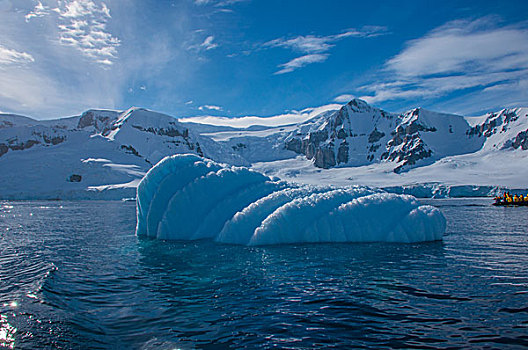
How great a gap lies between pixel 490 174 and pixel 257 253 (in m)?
112

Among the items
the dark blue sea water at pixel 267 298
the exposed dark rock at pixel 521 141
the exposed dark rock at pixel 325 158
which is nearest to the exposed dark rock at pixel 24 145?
the dark blue sea water at pixel 267 298

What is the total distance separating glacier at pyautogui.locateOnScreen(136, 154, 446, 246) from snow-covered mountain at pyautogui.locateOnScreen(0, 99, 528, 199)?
68112 mm

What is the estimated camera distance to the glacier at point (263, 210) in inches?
602

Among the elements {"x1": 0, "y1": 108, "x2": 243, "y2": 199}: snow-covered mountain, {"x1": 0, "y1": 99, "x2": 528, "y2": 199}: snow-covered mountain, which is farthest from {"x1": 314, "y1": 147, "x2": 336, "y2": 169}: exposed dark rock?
{"x1": 0, "y1": 108, "x2": 243, "y2": 199}: snow-covered mountain

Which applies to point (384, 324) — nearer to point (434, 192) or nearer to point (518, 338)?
point (518, 338)

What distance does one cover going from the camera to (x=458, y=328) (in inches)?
245

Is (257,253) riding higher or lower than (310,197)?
lower

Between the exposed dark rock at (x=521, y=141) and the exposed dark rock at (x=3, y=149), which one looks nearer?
the exposed dark rock at (x=3, y=149)

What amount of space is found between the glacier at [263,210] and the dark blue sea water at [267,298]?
4.63 ft

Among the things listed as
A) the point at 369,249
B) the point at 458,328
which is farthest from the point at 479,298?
the point at 369,249

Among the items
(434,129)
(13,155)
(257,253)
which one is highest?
(434,129)

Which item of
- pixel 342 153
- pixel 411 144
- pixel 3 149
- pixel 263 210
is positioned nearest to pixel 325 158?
pixel 342 153

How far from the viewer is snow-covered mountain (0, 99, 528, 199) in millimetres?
90500

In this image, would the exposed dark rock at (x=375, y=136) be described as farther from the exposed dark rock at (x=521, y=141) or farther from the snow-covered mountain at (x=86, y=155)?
the snow-covered mountain at (x=86, y=155)
